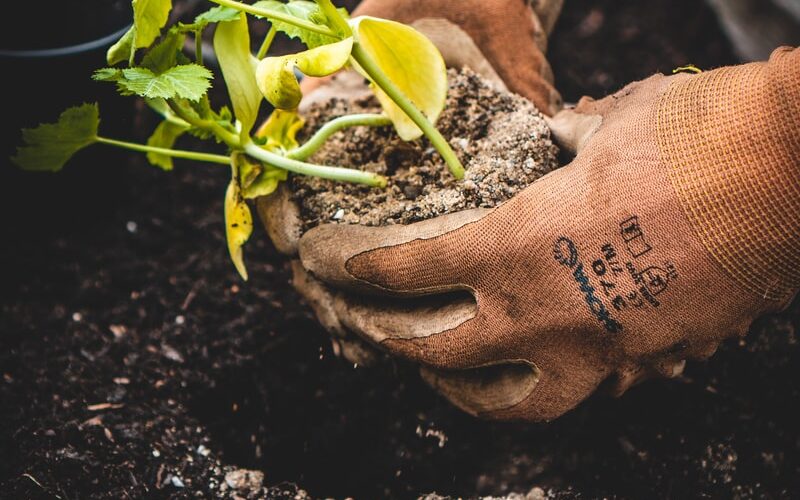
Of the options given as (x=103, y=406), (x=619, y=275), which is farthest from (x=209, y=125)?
(x=619, y=275)

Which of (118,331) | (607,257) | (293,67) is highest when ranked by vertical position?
(293,67)

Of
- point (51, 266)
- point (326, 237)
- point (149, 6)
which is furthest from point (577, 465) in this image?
point (51, 266)

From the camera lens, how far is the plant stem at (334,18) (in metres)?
0.95

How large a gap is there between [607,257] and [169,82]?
2.20ft

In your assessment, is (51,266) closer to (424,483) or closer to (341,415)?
(341,415)

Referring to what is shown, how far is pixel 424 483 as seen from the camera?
116 cm

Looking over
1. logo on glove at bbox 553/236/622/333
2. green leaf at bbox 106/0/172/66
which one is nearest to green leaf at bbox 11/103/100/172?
green leaf at bbox 106/0/172/66

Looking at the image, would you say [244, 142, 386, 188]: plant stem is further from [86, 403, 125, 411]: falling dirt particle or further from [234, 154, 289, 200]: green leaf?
[86, 403, 125, 411]: falling dirt particle

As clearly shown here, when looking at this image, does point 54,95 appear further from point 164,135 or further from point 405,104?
point 405,104

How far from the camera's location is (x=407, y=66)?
1109 millimetres

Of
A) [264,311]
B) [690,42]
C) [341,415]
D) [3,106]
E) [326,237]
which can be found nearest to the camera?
[326,237]

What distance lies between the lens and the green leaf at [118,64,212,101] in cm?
91

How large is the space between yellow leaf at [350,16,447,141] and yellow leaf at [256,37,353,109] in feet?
0.45

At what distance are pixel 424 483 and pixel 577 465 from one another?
0.90 feet
